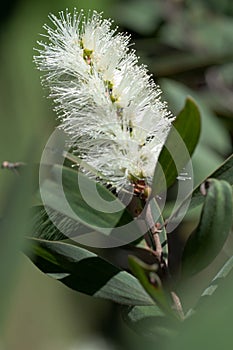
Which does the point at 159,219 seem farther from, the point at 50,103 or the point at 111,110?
the point at 50,103

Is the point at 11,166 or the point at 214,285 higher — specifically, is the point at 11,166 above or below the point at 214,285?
above

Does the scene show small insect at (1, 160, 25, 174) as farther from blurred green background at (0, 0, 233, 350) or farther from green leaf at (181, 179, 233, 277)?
green leaf at (181, 179, 233, 277)

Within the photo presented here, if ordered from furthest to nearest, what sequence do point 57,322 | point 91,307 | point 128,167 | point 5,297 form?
point 91,307
point 57,322
point 128,167
point 5,297

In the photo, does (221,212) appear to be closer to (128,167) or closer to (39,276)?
(128,167)

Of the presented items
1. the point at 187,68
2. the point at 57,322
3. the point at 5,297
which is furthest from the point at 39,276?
the point at 187,68

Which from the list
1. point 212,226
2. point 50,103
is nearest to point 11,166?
point 212,226

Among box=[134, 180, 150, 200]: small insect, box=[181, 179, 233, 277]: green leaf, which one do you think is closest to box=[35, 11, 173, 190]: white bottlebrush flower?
box=[134, 180, 150, 200]: small insect
